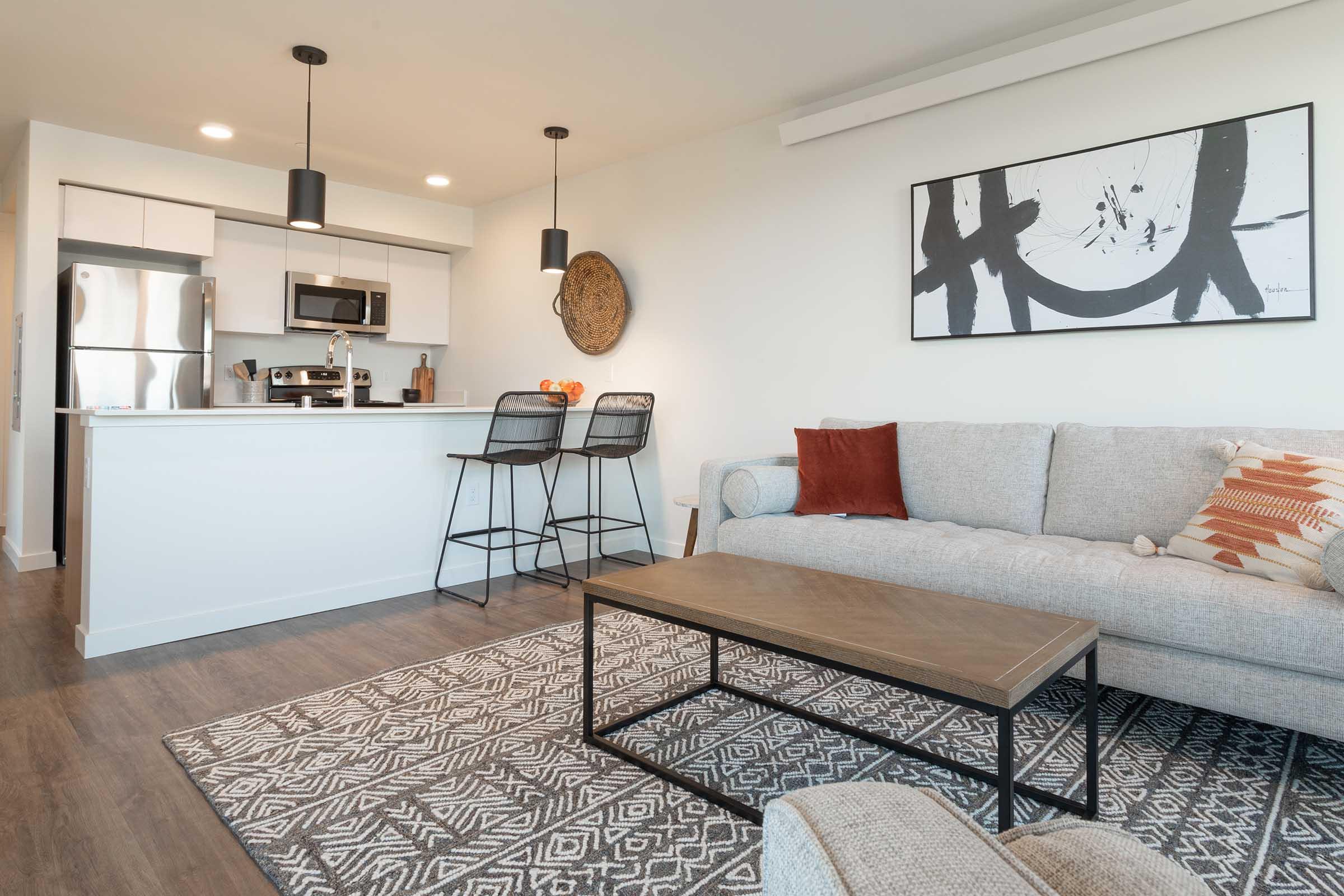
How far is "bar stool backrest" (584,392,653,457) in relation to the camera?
404 cm

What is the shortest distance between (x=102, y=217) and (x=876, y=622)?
4848mm

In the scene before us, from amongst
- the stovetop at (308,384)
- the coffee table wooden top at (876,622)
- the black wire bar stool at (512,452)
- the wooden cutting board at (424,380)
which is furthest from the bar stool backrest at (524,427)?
the wooden cutting board at (424,380)

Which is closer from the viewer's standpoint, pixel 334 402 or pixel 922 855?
pixel 922 855

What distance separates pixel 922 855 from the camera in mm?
525

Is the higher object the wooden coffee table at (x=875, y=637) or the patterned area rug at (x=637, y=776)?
the wooden coffee table at (x=875, y=637)

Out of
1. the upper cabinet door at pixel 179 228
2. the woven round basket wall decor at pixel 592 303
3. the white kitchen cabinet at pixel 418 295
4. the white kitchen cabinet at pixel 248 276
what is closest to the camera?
the upper cabinet door at pixel 179 228

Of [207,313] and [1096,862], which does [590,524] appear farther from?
[1096,862]

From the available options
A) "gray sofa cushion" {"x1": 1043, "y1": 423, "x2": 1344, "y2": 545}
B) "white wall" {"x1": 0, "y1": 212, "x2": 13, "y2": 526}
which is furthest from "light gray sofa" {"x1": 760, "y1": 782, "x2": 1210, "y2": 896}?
"white wall" {"x1": 0, "y1": 212, "x2": 13, "y2": 526}

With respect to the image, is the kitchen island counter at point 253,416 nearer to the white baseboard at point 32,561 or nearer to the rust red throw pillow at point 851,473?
the white baseboard at point 32,561

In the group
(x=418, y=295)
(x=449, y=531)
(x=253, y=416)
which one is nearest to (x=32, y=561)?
(x=253, y=416)

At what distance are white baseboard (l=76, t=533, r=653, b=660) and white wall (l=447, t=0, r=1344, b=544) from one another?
34.5 inches

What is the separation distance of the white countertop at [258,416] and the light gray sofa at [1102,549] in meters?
1.40

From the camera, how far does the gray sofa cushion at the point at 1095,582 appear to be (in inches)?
68.2

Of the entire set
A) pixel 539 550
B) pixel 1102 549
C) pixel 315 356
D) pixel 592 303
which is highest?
pixel 592 303
